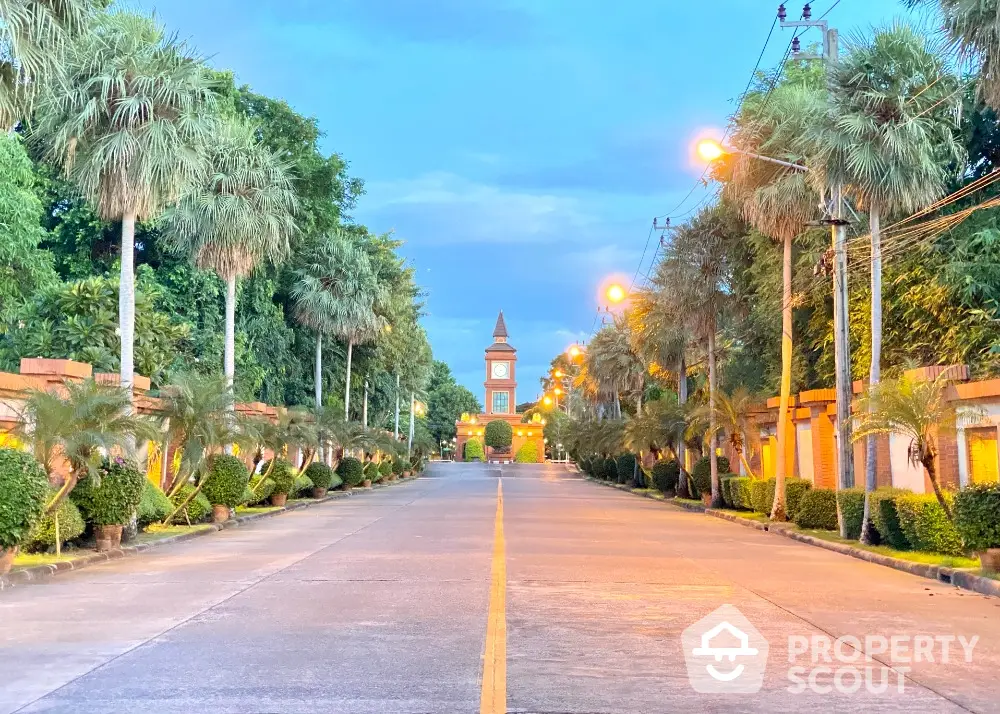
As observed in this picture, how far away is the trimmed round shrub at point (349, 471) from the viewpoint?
49.5 metres

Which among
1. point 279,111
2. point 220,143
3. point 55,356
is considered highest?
point 279,111

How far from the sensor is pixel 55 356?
31.2m

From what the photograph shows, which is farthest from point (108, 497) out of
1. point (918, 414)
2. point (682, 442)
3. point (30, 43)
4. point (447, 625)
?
point (682, 442)

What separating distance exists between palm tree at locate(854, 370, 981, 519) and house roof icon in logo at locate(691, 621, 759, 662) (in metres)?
8.36

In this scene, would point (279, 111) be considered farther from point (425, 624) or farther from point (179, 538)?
point (425, 624)

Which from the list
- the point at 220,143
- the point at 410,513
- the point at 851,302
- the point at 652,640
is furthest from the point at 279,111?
the point at 652,640

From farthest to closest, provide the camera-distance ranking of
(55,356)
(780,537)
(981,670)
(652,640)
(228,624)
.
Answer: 1. (55,356)
2. (780,537)
3. (228,624)
4. (652,640)
5. (981,670)

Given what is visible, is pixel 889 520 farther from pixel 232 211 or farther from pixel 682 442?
pixel 682 442

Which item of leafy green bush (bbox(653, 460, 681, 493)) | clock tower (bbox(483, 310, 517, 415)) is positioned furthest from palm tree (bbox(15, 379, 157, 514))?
clock tower (bbox(483, 310, 517, 415))

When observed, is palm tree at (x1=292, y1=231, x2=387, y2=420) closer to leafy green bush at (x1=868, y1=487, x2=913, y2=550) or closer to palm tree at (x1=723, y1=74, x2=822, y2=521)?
palm tree at (x1=723, y1=74, x2=822, y2=521)

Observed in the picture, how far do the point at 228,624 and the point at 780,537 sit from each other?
17.1m

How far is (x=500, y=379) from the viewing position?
160m

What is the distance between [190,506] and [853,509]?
15.1 m

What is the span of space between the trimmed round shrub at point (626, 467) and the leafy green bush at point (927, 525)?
3960cm
